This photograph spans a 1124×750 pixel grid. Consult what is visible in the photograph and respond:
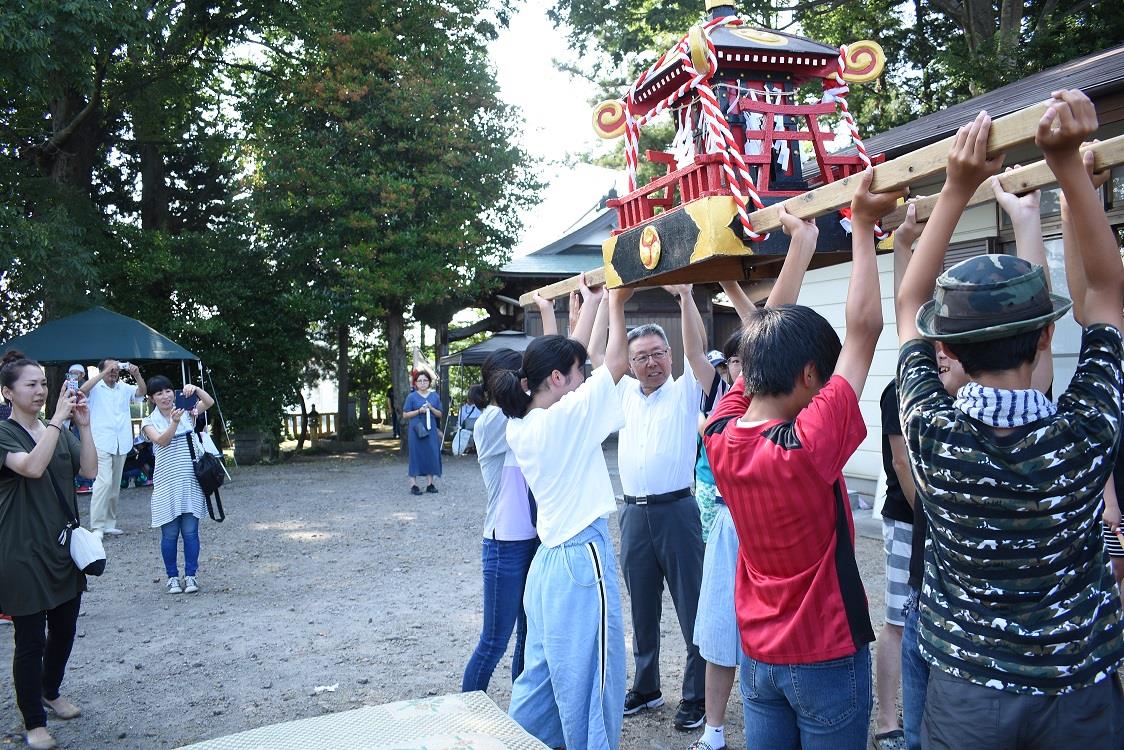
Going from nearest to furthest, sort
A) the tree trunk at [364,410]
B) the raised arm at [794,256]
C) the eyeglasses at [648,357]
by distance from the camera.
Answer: the raised arm at [794,256], the eyeglasses at [648,357], the tree trunk at [364,410]

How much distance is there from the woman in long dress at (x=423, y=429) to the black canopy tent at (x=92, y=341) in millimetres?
4660

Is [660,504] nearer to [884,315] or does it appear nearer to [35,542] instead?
[35,542]

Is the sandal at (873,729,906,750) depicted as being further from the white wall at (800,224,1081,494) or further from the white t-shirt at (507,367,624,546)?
the white wall at (800,224,1081,494)

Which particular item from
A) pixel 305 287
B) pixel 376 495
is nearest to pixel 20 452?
pixel 376 495

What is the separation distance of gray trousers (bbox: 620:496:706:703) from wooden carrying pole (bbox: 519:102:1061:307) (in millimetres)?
1907

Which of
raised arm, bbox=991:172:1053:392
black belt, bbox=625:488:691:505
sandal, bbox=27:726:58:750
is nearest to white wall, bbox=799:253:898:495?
black belt, bbox=625:488:691:505

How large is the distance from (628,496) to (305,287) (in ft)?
54.6

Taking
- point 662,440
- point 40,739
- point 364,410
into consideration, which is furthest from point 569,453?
point 364,410

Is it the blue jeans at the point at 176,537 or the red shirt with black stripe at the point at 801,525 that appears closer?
the red shirt with black stripe at the point at 801,525

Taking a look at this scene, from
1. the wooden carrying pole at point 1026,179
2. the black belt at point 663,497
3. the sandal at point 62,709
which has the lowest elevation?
the sandal at point 62,709

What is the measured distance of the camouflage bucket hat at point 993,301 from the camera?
5.56 ft

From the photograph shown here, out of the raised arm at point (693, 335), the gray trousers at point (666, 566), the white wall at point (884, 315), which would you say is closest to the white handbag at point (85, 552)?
the gray trousers at point (666, 566)

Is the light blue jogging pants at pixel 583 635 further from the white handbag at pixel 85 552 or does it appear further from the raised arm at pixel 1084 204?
the white handbag at pixel 85 552

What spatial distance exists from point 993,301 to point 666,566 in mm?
2731
